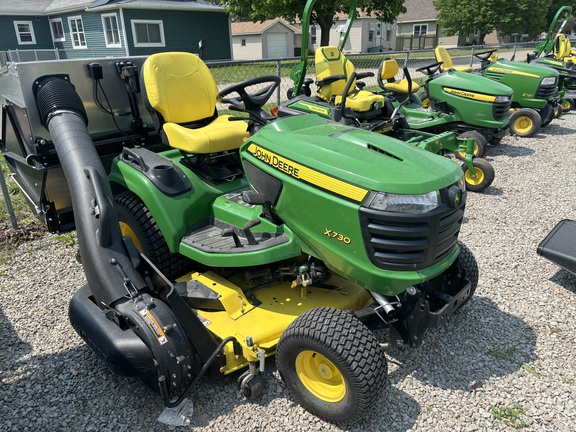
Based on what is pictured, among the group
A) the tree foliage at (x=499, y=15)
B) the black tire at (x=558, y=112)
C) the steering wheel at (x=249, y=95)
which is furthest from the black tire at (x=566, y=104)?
the tree foliage at (x=499, y=15)

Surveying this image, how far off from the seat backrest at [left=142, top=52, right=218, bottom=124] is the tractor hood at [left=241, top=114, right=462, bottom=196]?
0.87 metres

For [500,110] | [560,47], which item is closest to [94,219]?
[500,110]

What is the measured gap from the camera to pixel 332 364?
7.16 feet

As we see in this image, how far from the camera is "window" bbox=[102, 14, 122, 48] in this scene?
1943 cm

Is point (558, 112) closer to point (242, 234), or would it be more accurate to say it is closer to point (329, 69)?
point (329, 69)

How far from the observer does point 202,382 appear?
2.52 metres

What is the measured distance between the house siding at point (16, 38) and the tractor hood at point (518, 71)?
2146cm

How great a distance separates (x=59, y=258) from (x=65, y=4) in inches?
834

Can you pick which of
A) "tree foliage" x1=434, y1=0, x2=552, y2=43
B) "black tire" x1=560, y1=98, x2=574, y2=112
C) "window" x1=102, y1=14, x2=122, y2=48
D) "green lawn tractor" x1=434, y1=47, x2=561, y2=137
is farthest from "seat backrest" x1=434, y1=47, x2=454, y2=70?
Result: "tree foliage" x1=434, y1=0, x2=552, y2=43

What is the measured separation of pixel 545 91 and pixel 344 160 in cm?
708

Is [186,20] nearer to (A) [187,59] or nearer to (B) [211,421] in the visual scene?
(A) [187,59]

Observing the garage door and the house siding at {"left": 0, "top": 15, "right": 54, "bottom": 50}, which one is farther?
the garage door

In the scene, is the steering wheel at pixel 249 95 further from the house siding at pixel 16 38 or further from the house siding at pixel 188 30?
the house siding at pixel 16 38

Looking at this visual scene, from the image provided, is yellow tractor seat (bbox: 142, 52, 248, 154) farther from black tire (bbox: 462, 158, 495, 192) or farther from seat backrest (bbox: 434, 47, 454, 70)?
seat backrest (bbox: 434, 47, 454, 70)
